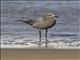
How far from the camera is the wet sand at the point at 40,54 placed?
7.59ft

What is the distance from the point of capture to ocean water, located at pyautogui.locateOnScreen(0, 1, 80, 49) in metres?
2.65

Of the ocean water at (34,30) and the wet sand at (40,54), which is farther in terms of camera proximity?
the ocean water at (34,30)

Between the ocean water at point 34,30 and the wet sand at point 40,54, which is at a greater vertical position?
the ocean water at point 34,30

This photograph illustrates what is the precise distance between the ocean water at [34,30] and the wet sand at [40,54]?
0.14 meters

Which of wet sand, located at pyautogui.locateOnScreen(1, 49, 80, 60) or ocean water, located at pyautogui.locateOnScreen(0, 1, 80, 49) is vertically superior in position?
ocean water, located at pyautogui.locateOnScreen(0, 1, 80, 49)

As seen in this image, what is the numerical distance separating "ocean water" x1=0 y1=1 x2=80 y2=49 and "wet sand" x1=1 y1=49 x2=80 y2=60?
0.14 meters

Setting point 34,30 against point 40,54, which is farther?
point 34,30

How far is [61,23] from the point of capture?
2783 mm

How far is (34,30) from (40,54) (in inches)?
11.6

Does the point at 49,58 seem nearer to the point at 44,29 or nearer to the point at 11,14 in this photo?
the point at 44,29

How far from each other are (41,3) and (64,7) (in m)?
0.21

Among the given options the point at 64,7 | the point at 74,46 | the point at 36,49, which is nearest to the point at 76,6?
the point at 64,7

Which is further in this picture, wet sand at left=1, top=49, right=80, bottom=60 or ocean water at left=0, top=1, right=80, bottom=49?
ocean water at left=0, top=1, right=80, bottom=49

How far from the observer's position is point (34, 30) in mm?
2609
